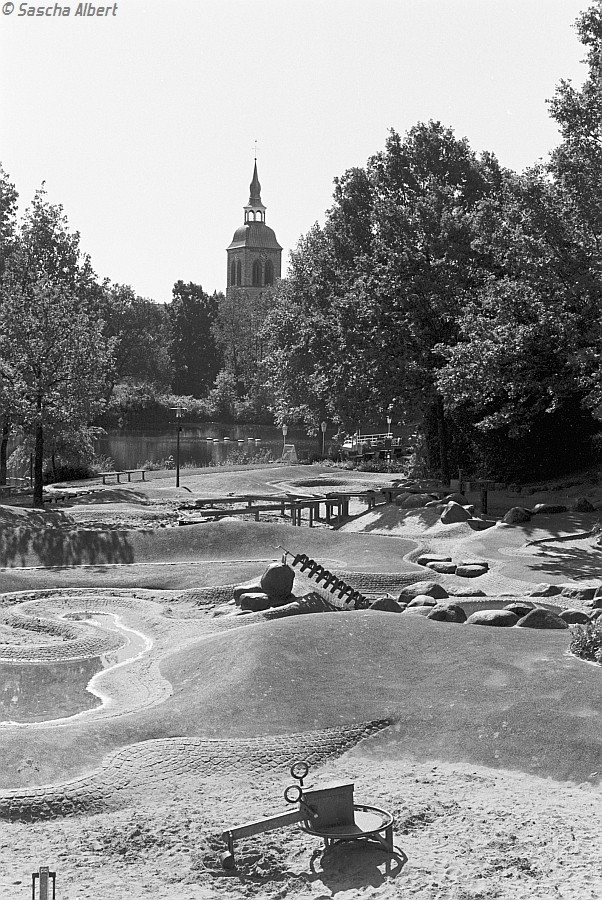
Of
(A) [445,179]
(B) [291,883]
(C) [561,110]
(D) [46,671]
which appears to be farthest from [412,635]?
(A) [445,179]

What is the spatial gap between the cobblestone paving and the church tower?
13375 centimetres

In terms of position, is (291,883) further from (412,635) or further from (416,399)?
(416,399)

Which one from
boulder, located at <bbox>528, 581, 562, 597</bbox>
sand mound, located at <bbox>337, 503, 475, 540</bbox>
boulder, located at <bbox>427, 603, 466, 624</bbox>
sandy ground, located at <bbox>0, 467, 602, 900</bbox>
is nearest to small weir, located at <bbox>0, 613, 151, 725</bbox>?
sandy ground, located at <bbox>0, 467, 602, 900</bbox>

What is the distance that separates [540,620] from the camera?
60.0ft

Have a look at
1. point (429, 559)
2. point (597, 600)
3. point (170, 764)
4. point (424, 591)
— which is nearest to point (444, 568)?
point (429, 559)

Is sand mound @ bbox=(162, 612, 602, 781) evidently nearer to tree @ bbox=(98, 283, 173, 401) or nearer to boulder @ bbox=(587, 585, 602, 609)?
boulder @ bbox=(587, 585, 602, 609)

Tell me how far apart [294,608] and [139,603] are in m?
4.16

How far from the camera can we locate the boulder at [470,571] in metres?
25.0

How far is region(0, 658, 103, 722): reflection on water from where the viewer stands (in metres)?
15.4

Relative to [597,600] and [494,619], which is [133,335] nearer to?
[597,600]

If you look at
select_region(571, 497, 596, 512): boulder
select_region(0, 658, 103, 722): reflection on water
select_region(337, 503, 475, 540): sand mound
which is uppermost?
select_region(571, 497, 596, 512): boulder

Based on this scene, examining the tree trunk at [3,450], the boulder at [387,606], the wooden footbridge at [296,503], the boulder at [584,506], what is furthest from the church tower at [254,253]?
the boulder at [387,606]

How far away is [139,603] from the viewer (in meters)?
23.2

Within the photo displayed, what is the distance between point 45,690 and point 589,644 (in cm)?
838
